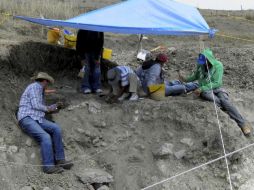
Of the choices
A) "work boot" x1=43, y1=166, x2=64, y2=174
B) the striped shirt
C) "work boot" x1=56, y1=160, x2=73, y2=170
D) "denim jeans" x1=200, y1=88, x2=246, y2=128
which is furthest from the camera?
"denim jeans" x1=200, y1=88, x2=246, y2=128

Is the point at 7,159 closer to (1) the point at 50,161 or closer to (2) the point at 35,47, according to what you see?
(1) the point at 50,161

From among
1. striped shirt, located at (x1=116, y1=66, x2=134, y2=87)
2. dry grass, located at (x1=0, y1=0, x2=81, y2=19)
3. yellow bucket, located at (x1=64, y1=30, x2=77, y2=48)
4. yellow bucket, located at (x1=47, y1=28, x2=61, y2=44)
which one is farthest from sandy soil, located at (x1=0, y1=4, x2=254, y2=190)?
dry grass, located at (x1=0, y1=0, x2=81, y2=19)

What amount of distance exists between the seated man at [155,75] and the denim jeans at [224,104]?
52cm

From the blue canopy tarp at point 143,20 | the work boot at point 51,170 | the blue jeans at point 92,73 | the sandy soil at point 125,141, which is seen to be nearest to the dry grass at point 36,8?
the sandy soil at point 125,141

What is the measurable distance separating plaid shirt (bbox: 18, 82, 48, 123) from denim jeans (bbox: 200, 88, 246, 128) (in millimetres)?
2895

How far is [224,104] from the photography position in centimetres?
848

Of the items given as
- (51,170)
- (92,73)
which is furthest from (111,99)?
(51,170)

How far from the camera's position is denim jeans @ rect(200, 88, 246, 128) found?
843 cm

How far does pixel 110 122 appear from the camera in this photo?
788cm

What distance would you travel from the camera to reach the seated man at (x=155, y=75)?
8445 mm

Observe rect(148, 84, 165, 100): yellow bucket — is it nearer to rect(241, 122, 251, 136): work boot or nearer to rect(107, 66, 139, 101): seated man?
rect(107, 66, 139, 101): seated man

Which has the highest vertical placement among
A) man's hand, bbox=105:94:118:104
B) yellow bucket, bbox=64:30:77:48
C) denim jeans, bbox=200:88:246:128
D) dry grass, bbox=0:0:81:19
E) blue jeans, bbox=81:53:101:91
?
dry grass, bbox=0:0:81:19

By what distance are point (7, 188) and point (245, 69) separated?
23.4ft

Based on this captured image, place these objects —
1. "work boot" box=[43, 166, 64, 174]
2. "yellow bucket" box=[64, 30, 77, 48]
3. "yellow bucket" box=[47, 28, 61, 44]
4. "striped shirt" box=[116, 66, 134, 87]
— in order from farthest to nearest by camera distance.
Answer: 1. "yellow bucket" box=[47, 28, 61, 44]
2. "yellow bucket" box=[64, 30, 77, 48]
3. "striped shirt" box=[116, 66, 134, 87]
4. "work boot" box=[43, 166, 64, 174]
